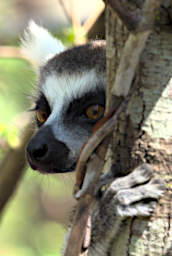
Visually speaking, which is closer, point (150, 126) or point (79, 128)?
point (150, 126)

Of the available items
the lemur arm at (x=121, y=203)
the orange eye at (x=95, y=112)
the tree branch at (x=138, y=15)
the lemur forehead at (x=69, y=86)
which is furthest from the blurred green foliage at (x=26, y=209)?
the tree branch at (x=138, y=15)

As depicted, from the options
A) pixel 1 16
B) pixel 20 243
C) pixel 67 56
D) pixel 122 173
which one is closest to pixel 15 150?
pixel 67 56

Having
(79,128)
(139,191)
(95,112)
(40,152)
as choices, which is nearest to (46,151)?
(40,152)

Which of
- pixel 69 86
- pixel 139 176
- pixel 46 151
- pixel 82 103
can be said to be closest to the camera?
pixel 139 176

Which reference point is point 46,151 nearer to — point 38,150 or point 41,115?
point 38,150

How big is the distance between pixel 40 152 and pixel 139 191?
1.17 meters

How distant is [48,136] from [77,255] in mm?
1458

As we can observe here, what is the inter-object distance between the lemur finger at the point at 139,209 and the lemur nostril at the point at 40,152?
110cm

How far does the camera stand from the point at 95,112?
3045 millimetres

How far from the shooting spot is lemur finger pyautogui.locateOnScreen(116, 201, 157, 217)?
68.0 inches

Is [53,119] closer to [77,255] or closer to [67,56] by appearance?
[67,56]

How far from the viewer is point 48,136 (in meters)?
2.89

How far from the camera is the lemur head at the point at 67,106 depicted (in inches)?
112

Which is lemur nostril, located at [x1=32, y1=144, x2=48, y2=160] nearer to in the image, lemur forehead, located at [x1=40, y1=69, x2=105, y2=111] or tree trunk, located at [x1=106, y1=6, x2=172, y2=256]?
lemur forehead, located at [x1=40, y1=69, x2=105, y2=111]
